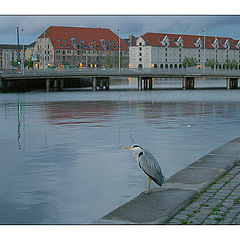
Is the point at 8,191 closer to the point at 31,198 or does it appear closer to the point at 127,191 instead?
the point at 31,198

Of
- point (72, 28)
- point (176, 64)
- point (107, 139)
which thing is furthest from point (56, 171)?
point (176, 64)

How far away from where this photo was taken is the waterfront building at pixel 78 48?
160 m

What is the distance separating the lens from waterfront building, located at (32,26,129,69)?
160000mm

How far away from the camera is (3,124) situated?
91.2ft

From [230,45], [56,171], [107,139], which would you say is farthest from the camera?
[230,45]

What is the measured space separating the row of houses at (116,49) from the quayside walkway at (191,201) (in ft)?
483

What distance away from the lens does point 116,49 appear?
17825 centimetres

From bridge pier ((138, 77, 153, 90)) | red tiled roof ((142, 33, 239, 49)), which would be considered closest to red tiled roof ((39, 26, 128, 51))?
red tiled roof ((142, 33, 239, 49))

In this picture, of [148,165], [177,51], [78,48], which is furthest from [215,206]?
[177,51]

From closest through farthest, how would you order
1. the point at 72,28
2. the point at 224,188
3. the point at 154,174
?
the point at 154,174 < the point at 224,188 < the point at 72,28

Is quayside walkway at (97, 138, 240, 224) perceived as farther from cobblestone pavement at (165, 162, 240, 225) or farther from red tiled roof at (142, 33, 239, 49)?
red tiled roof at (142, 33, 239, 49)

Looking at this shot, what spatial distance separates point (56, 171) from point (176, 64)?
170759 mm

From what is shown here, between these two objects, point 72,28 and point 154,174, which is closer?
point 154,174

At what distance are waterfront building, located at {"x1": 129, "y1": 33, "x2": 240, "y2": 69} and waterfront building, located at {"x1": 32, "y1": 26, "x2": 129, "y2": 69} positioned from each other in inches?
289
